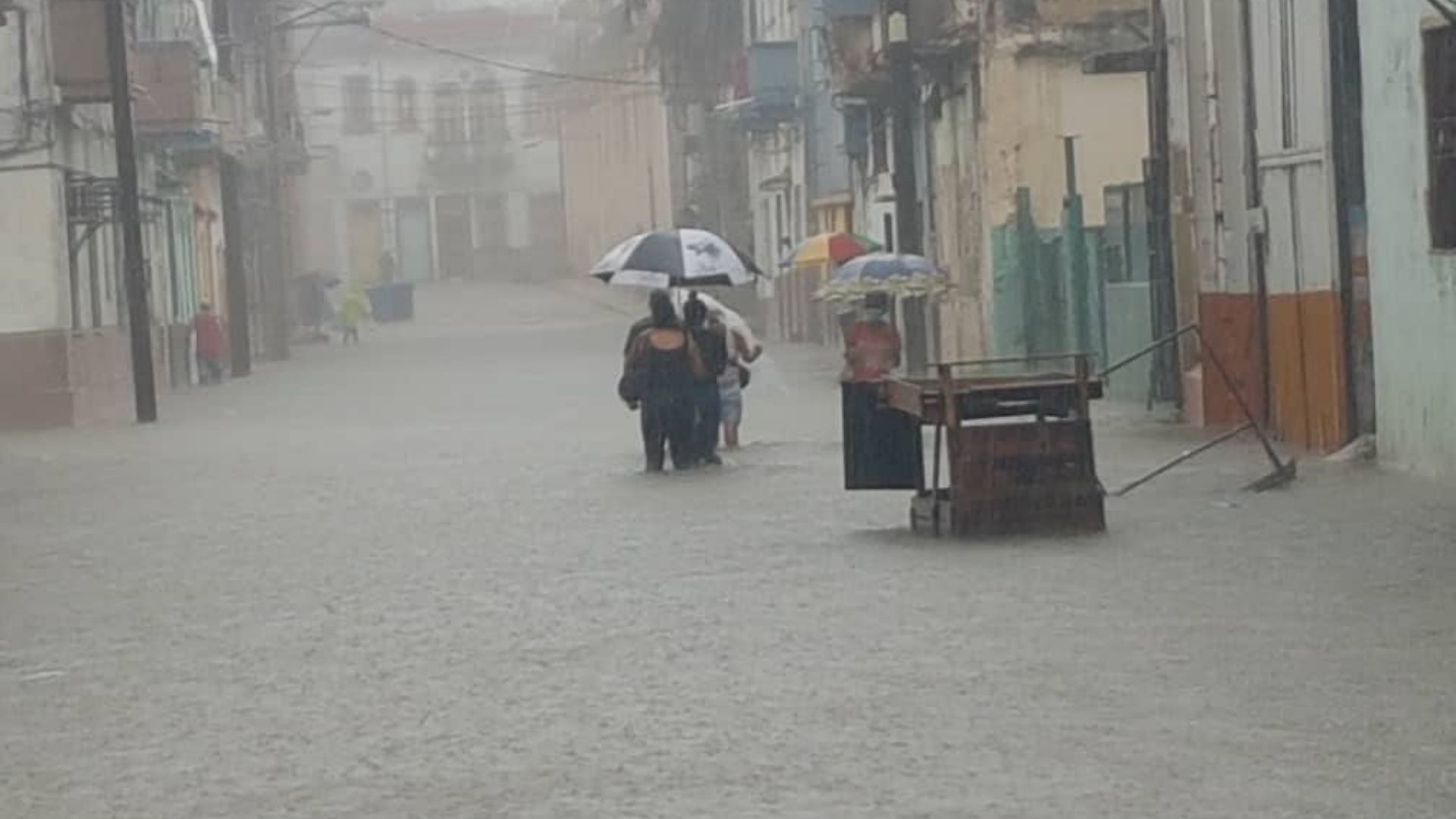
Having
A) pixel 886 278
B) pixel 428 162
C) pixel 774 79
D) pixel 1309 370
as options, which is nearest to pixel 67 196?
pixel 886 278

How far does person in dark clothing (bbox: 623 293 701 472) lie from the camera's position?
24.0 meters

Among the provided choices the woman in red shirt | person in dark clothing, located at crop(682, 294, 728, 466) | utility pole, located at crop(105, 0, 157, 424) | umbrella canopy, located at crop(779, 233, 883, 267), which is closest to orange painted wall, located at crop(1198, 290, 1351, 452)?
the woman in red shirt

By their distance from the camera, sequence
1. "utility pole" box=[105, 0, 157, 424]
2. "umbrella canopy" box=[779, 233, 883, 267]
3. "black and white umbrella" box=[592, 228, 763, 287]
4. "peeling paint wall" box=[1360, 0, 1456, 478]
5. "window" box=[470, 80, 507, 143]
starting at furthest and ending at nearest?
"window" box=[470, 80, 507, 143] → "utility pole" box=[105, 0, 157, 424] → "umbrella canopy" box=[779, 233, 883, 267] → "black and white umbrella" box=[592, 228, 763, 287] → "peeling paint wall" box=[1360, 0, 1456, 478]

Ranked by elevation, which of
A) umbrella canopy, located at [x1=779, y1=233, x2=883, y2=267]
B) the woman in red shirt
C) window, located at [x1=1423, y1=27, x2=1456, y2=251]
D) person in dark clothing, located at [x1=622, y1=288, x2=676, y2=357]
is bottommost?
the woman in red shirt

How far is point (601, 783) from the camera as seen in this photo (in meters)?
9.44

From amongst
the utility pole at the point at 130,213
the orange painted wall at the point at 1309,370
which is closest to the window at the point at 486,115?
the utility pole at the point at 130,213

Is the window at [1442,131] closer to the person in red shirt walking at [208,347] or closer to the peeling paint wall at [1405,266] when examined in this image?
the peeling paint wall at [1405,266]

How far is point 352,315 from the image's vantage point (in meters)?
73.6

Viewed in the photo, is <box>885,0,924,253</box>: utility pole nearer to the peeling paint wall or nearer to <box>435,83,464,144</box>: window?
the peeling paint wall

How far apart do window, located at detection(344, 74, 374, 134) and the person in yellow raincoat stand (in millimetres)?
37924

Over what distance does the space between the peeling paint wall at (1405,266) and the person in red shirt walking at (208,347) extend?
104 feet

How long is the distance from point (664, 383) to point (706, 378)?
35 centimetres

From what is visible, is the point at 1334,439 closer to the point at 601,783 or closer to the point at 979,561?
the point at 979,561

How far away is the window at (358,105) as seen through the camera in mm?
114500
